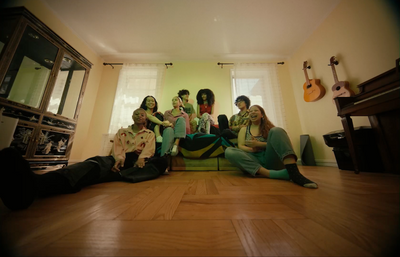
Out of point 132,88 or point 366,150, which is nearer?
point 366,150

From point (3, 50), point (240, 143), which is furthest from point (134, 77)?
point (240, 143)

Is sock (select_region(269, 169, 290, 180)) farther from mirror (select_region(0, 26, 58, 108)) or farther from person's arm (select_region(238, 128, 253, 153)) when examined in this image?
mirror (select_region(0, 26, 58, 108))

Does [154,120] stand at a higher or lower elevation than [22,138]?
higher

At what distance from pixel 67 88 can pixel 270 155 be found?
3.12 meters

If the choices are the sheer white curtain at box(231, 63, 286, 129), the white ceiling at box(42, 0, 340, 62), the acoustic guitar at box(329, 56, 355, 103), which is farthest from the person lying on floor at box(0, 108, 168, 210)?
the acoustic guitar at box(329, 56, 355, 103)

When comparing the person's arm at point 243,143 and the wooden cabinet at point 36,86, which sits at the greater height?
the wooden cabinet at point 36,86

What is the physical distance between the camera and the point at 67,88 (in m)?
2.17

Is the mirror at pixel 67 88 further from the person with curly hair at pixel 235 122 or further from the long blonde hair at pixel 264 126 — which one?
the long blonde hair at pixel 264 126

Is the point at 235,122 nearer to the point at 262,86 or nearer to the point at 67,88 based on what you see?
the point at 262,86

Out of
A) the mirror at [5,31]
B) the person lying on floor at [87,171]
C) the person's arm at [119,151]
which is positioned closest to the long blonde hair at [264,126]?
the person lying on floor at [87,171]

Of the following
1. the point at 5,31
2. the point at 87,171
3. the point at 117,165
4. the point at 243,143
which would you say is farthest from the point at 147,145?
the point at 5,31

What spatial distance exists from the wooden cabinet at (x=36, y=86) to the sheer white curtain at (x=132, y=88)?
0.72m

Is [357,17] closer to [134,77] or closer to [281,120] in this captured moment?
[281,120]

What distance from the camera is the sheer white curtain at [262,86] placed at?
2.86m
